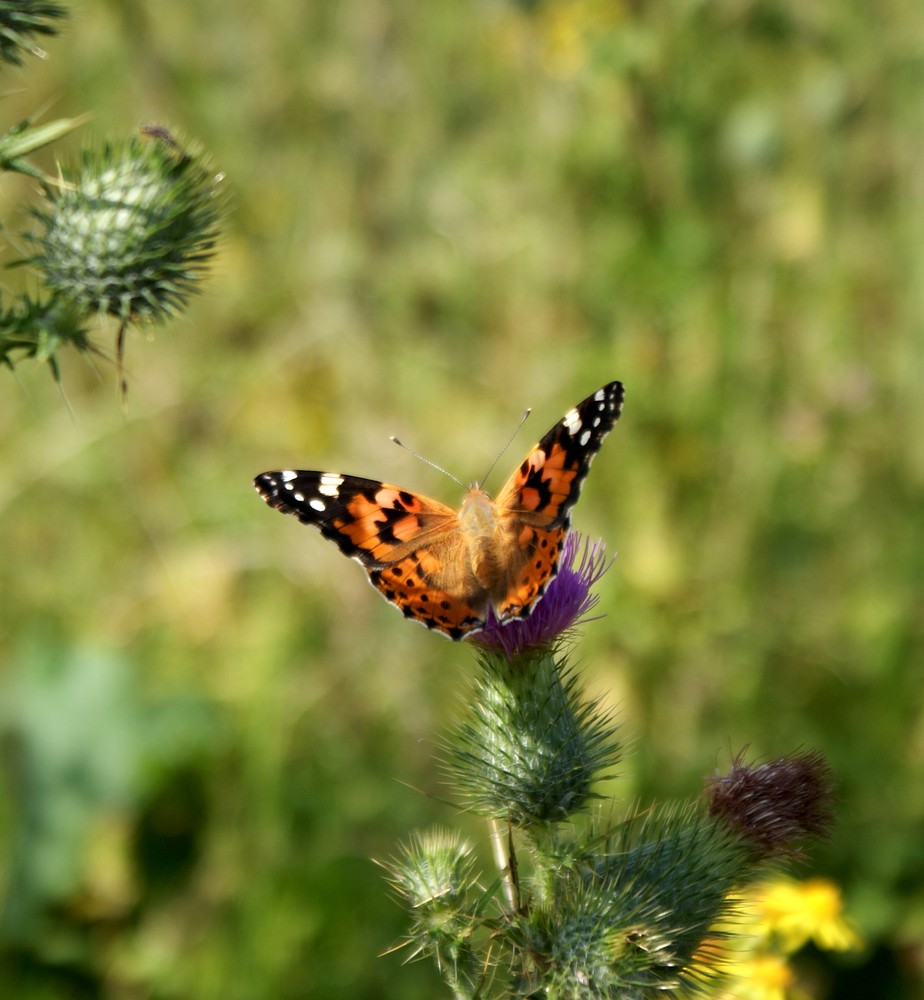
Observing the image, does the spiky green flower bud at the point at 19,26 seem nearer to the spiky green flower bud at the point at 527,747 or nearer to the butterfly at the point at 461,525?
the butterfly at the point at 461,525

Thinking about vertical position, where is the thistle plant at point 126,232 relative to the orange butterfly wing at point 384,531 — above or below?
above

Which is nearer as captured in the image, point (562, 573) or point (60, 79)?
point (562, 573)

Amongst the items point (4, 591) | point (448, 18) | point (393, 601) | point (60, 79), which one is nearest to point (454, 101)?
point (448, 18)

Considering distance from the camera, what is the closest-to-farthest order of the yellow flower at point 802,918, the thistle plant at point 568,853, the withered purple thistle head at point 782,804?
the thistle plant at point 568,853 < the withered purple thistle head at point 782,804 < the yellow flower at point 802,918

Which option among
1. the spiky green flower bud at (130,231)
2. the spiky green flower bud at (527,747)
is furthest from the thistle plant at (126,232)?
the spiky green flower bud at (527,747)

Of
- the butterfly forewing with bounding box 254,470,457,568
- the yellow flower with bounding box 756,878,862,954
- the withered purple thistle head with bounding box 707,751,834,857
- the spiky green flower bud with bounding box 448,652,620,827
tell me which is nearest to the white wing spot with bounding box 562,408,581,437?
the butterfly forewing with bounding box 254,470,457,568

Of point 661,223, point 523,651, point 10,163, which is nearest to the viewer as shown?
point 10,163

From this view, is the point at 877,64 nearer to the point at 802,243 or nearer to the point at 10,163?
the point at 802,243
